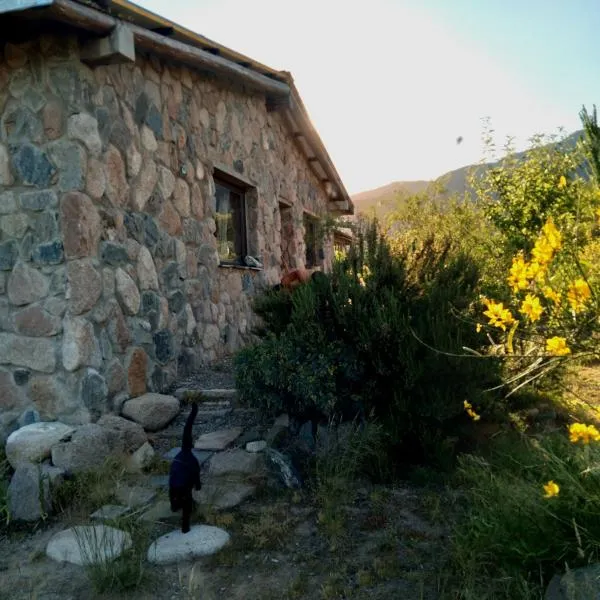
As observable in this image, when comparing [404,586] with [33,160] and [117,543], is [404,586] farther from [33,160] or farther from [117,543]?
[33,160]

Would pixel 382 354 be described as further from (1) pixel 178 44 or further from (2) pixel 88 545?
(1) pixel 178 44

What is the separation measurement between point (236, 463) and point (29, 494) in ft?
4.05

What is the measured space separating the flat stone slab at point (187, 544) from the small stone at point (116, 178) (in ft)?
8.66

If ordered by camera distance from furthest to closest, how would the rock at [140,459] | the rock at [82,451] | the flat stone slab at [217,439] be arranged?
1. the flat stone slab at [217,439]
2. the rock at [140,459]
3. the rock at [82,451]

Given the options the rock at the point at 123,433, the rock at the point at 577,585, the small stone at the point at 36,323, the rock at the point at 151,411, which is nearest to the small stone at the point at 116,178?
the small stone at the point at 36,323

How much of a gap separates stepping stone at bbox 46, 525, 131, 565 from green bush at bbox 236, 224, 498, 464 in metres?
1.37

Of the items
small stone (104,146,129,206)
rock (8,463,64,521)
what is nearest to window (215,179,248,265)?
small stone (104,146,129,206)

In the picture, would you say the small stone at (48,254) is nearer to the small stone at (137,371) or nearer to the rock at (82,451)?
the small stone at (137,371)

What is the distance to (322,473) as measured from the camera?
3.62 meters

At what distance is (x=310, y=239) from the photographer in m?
10.3

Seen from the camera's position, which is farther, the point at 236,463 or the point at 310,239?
the point at 310,239

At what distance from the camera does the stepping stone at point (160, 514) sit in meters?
Result: 3.32

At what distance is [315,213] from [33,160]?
21.0 feet

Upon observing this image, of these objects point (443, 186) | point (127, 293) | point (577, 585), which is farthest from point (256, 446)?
point (443, 186)
